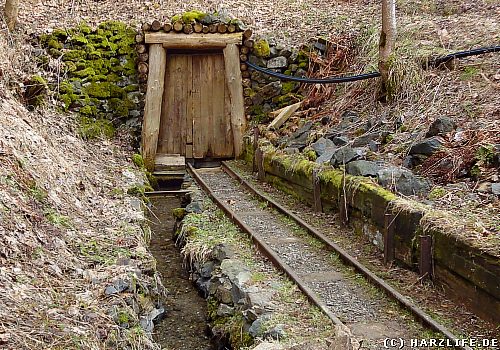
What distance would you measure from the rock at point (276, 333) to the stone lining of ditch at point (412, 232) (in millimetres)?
1365

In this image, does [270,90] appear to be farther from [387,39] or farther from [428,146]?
[428,146]

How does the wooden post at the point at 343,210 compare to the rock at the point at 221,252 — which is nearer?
the rock at the point at 221,252

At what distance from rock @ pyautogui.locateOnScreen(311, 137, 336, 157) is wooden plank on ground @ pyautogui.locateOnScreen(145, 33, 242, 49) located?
3.95 metres

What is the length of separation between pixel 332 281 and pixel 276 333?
3.77ft

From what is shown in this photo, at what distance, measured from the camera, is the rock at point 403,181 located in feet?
18.5

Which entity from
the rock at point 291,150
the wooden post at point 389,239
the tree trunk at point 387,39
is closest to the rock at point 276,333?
the wooden post at point 389,239

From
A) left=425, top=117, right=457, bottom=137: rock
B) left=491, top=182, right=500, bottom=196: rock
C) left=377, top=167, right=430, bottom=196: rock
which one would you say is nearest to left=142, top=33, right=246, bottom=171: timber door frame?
left=425, top=117, right=457, bottom=137: rock

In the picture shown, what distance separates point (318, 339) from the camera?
4.05 m

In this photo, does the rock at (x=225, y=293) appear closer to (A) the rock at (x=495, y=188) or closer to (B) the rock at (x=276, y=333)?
(B) the rock at (x=276, y=333)

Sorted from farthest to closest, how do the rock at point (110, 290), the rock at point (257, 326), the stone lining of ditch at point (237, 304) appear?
the rock at point (110, 290), the rock at point (257, 326), the stone lining of ditch at point (237, 304)

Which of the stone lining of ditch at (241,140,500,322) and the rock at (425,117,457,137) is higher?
the rock at (425,117,457,137)

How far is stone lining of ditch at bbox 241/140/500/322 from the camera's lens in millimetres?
4047

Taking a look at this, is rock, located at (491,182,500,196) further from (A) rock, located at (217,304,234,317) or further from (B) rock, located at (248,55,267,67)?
(B) rock, located at (248,55,267,67)

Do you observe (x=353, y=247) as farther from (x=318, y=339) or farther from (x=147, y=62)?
(x=147, y=62)
